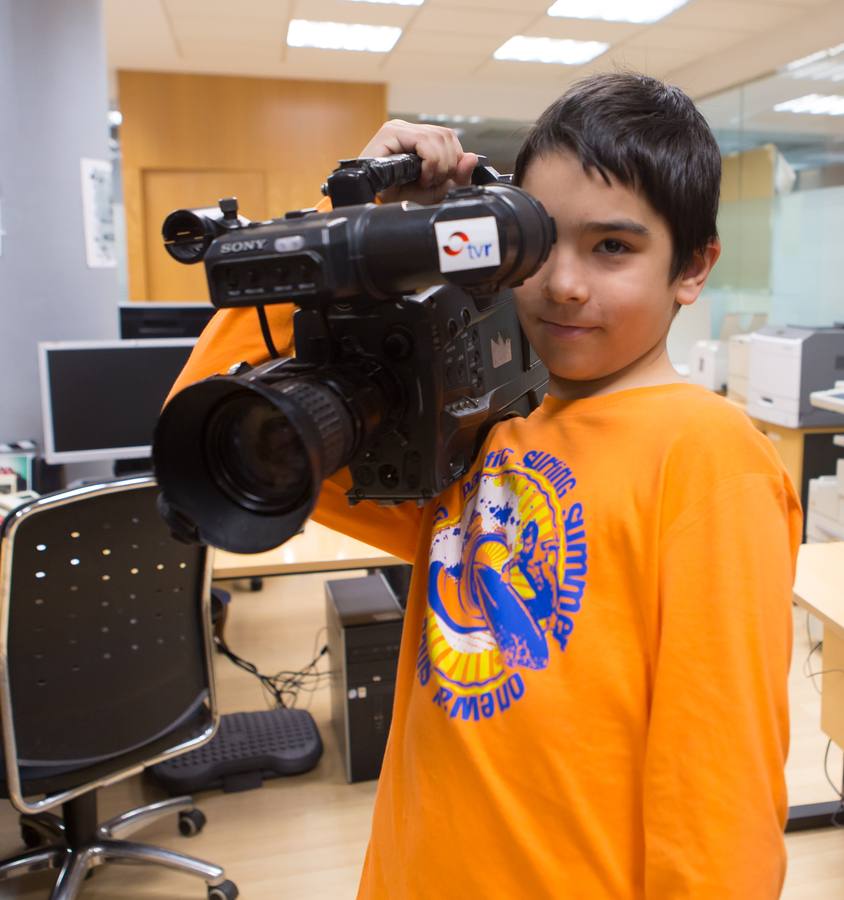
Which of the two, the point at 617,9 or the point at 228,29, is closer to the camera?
the point at 617,9

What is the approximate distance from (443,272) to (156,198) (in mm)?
6325

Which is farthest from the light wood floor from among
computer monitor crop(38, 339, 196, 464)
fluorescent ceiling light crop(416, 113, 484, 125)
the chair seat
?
fluorescent ceiling light crop(416, 113, 484, 125)

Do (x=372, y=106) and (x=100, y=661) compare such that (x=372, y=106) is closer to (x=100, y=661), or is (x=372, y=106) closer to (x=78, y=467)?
(x=78, y=467)

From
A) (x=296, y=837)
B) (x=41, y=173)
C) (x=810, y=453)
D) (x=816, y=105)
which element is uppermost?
(x=816, y=105)

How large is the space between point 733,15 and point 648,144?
4909mm

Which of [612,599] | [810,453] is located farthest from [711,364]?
[612,599]

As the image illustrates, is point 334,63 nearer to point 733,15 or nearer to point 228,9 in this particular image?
point 228,9

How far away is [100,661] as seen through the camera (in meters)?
1.61

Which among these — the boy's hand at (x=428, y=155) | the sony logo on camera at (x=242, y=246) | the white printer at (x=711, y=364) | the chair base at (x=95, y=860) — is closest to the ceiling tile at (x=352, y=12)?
the white printer at (x=711, y=364)

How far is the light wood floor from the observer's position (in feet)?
6.20

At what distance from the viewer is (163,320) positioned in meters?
3.03

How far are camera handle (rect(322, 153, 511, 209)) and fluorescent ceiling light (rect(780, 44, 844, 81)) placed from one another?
15.9 ft

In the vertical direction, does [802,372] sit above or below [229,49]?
below

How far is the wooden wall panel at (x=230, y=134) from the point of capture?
608cm
